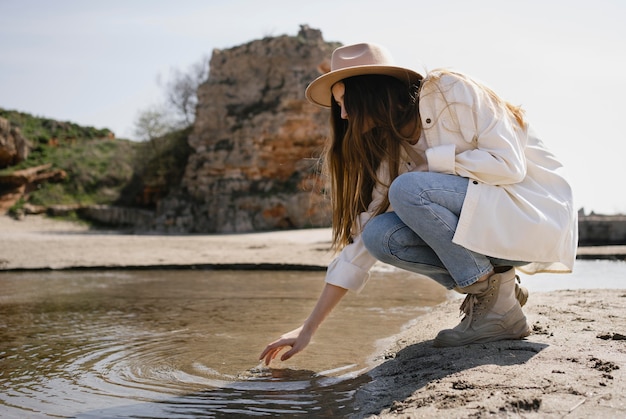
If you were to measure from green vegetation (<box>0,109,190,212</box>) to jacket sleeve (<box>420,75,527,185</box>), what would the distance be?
1655 cm

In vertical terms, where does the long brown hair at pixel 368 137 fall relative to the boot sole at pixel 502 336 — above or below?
above

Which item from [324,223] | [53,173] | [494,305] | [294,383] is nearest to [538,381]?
[494,305]

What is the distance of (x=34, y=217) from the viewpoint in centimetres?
1652

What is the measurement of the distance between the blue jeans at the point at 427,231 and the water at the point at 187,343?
1.63ft

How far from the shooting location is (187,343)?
10.6 ft

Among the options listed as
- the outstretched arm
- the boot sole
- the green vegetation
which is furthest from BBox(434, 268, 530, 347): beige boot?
the green vegetation

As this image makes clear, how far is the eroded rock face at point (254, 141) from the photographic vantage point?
53.3ft

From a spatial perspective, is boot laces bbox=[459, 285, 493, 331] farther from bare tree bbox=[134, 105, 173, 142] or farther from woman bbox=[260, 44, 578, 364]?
bare tree bbox=[134, 105, 173, 142]

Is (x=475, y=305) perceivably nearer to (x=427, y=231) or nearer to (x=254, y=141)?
(x=427, y=231)

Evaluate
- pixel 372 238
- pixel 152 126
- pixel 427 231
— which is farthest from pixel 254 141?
pixel 427 231

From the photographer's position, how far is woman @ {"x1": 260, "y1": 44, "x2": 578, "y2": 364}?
7.44 feet

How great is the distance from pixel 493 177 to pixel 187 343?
5.69ft

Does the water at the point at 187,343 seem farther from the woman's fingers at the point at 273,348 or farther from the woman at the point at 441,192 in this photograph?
the woman at the point at 441,192

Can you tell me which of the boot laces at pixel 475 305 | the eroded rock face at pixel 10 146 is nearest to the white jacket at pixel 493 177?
the boot laces at pixel 475 305
